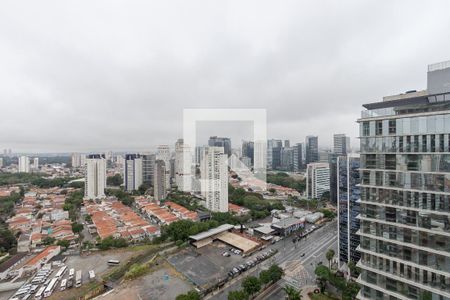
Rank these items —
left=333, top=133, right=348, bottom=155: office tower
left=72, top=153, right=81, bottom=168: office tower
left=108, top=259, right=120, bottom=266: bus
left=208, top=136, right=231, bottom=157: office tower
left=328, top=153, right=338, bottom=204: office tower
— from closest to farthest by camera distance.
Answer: left=108, top=259, right=120, bottom=266: bus
left=208, top=136, right=231, bottom=157: office tower
left=328, top=153, right=338, bottom=204: office tower
left=333, top=133, right=348, bottom=155: office tower
left=72, top=153, right=81, bottom=168: office tower

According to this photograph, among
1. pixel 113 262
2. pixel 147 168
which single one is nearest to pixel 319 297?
pixel 113 262

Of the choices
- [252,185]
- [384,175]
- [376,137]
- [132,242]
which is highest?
[376,137]

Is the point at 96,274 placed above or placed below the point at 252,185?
below

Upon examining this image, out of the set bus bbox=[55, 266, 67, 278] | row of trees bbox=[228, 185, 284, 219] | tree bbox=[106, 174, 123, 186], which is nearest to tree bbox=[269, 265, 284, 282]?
row of trees bbox=[228, 185, 284, 219]

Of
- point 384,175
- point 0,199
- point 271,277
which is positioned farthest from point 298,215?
point 0,199

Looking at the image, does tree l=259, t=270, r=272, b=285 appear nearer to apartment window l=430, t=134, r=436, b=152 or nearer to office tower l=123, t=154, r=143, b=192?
apartment window l=430, t=134, r=436, b=152

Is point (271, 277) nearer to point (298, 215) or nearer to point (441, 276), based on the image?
point (441, 276)

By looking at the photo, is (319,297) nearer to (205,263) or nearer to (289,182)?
(205,263)
